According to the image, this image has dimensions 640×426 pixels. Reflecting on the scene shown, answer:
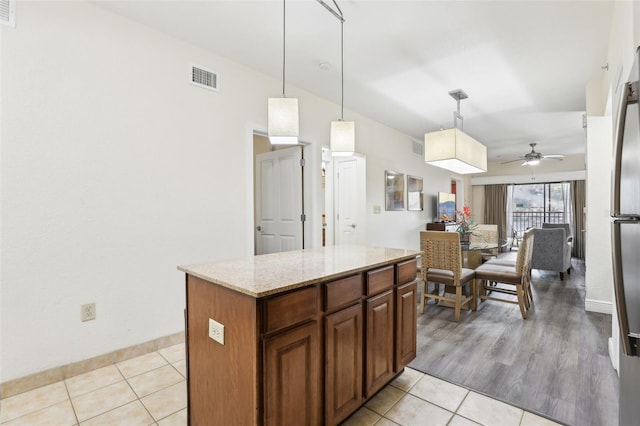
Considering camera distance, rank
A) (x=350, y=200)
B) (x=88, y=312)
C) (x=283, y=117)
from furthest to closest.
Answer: (x=350, y=200) < (x=88, y=312) < (x=283, y=117)

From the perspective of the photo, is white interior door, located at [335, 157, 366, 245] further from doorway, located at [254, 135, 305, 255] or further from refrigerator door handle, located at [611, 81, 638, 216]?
refrigerator door handle, located at [611, 81, 638, 216]

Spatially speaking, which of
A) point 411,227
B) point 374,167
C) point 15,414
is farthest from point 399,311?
point 411,227

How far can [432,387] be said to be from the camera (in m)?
2.06

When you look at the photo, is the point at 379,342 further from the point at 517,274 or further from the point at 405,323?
the point at 517,274

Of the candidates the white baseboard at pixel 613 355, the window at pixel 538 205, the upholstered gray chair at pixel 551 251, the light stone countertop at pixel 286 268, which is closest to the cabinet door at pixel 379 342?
the light stone countertop at pixel 286 268

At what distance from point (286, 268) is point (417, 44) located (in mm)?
2303

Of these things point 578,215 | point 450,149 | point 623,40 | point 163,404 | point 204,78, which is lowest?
point 163,404

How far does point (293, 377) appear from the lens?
1.35 meters

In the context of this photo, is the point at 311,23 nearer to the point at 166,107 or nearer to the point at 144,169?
the point at 166,107

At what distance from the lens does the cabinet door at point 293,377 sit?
1.26m

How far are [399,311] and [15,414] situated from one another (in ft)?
7.62

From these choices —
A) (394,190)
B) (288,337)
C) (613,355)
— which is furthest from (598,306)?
(288,337)

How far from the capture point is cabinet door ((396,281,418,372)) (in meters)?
2.04

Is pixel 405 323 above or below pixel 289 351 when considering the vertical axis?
below
